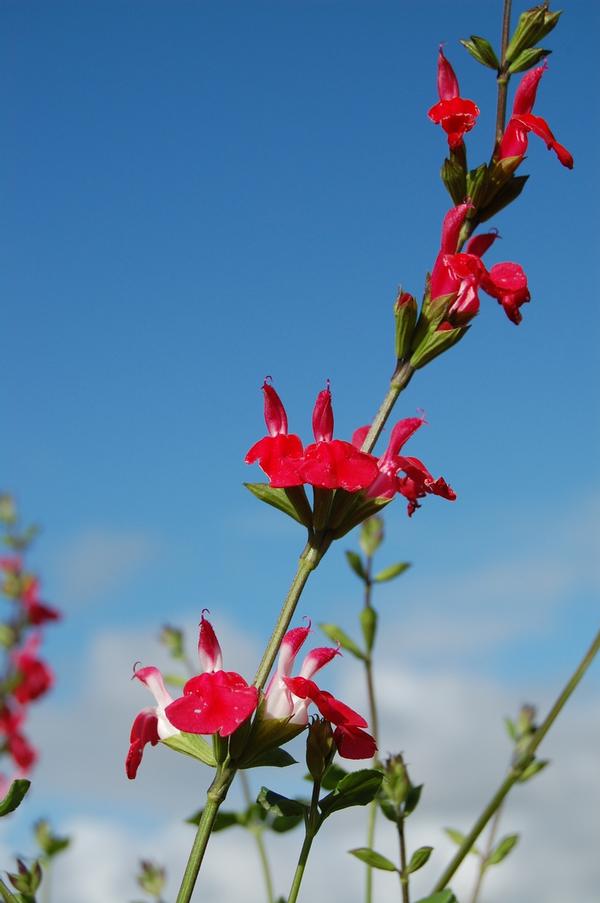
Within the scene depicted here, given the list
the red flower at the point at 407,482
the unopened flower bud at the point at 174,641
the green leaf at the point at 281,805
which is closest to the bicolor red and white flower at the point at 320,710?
the green leaf at the point at 281,805

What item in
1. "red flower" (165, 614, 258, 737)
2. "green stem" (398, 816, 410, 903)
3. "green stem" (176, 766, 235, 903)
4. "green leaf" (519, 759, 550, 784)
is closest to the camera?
"green stem" (176, 766, 235, 903)

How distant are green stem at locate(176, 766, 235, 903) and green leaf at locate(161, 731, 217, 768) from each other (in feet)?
0.22

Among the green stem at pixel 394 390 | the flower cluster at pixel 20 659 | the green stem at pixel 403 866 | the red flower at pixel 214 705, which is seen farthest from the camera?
the flower cluster at pixel 20 659

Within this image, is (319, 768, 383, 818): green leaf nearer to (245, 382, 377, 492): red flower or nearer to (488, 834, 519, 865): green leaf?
(245, 382, 377, 492): red flower

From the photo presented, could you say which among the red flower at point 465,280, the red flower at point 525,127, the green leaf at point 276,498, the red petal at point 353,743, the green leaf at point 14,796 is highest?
the red flower at point 525,127

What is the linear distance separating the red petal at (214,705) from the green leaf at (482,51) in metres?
1.21

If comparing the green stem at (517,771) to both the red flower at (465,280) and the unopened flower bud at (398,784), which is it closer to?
the unopened flower bud at (398,784)

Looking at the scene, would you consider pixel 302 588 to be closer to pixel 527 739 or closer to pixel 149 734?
pixel 149 734

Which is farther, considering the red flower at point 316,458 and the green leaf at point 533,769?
the green leaf at point 533,769

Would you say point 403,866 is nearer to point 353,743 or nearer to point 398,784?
point 398,784

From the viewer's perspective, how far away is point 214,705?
1462mm

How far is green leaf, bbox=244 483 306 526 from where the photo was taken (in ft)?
5.25

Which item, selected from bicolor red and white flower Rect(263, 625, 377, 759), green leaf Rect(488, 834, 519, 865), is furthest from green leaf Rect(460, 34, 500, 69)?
green leaf Rect(488, 834, 519, 865)

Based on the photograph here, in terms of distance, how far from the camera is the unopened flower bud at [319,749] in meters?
1.49
